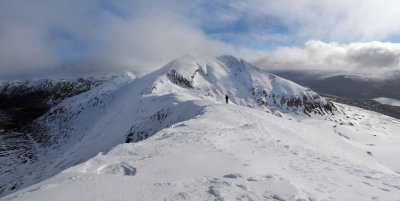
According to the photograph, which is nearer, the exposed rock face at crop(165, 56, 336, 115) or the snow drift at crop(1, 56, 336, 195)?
the snow drift at crop(1, 56, 336, 195)

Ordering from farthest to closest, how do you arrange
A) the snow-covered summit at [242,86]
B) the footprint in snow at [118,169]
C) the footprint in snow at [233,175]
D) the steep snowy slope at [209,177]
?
1. the snow-covered summit at [242,86]
2. the footprint in snow at [118,169]
3. the footprint in snow at [233,175]
4. the steep snowy slope at [209,177]

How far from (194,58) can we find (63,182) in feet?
439

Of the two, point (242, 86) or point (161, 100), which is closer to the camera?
point (161, 100)

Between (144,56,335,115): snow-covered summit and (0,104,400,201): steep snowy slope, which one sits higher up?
(144,56,335,115): snow-covered summit

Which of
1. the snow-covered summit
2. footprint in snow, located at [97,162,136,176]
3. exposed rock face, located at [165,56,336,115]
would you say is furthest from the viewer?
exposed rock face, located at [165,56,336,115]

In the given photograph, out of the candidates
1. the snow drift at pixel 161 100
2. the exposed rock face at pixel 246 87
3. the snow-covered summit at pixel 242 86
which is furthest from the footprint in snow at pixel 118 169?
Result: the exposed rock face at pixel 246 87

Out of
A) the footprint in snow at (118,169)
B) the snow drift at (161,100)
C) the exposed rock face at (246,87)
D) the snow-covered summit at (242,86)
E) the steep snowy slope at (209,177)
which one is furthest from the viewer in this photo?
the exposed rock face at (246,87)

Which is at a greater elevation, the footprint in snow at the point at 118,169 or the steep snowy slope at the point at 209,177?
the steep snowy slope at the point at 209,177

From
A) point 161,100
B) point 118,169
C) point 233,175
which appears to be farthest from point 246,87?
point 118,169

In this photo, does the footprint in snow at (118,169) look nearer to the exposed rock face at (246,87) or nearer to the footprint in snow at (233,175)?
the footprint in snow at (233,175)

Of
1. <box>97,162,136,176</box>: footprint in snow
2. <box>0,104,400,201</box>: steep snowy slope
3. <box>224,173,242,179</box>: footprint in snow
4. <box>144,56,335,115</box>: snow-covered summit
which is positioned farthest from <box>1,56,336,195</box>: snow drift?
<box>224,173,242,179</box>: footprint in snow

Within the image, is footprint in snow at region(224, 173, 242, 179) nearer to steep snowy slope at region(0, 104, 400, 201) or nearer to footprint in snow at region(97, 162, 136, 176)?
steep snowy slope at region(0, 104, 400, 201)

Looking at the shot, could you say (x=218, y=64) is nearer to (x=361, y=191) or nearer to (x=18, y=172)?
(x=18, y=172)

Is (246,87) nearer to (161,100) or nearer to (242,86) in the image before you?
(242,86)
